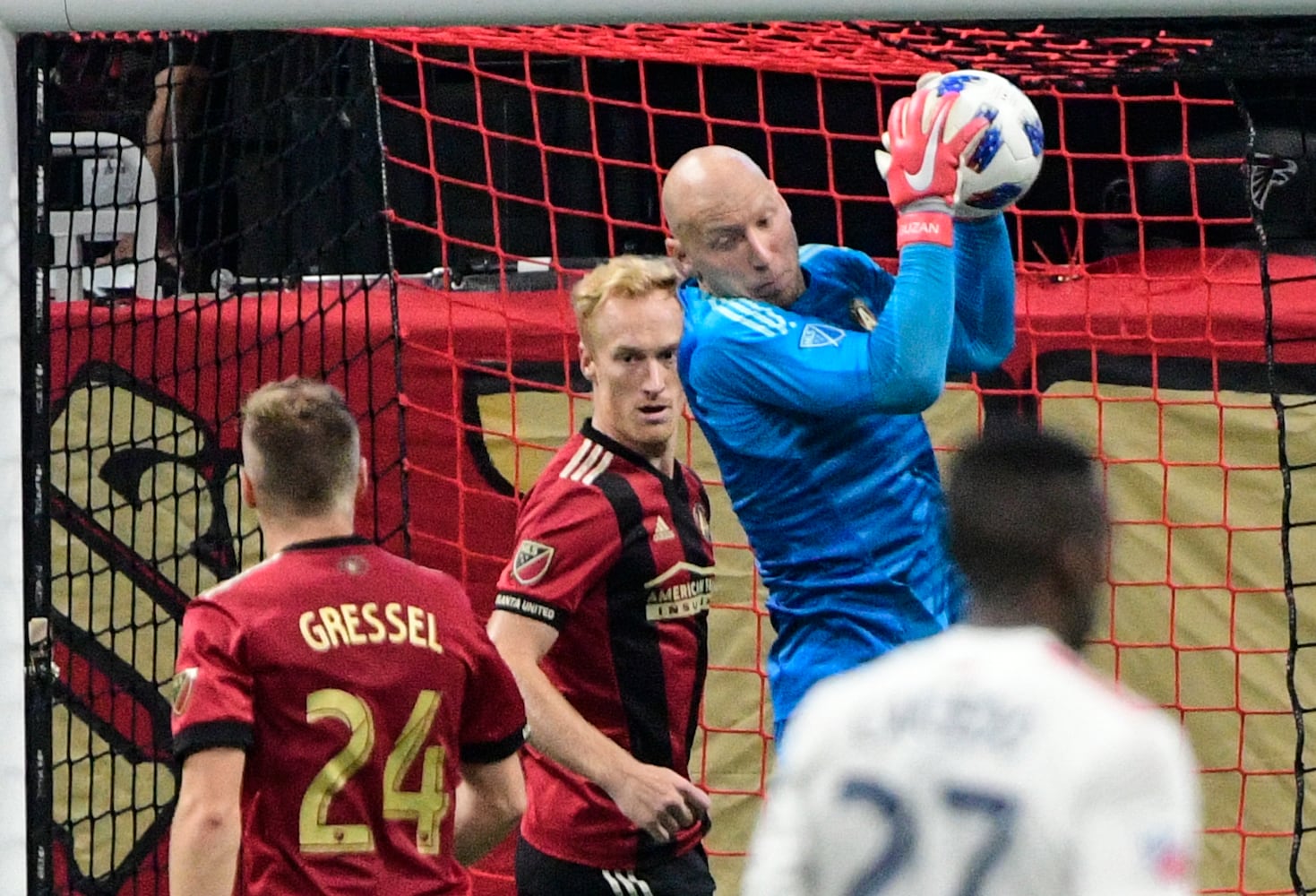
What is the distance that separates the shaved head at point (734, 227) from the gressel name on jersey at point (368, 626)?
1.08 m

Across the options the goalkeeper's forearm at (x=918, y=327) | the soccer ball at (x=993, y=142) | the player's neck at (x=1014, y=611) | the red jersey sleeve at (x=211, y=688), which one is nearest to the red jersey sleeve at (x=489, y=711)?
the red jersey sleeve at (x=211, y=688)

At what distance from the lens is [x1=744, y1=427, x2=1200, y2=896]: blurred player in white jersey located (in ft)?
5.57

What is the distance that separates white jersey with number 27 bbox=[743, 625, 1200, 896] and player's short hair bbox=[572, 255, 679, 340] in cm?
195

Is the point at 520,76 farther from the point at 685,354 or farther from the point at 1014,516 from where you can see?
the point at 1014,516

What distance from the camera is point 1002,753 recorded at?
1.75 metres

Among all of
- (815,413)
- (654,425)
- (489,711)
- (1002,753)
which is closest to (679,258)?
(654,425)

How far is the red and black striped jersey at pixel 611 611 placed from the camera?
3.62 meters

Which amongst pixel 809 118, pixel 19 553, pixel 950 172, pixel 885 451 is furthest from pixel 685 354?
pixel 809 118

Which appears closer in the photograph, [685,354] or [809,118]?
[685,354]

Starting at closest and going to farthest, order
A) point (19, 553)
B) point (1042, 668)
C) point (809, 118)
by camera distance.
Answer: point (1042, 668), point (19, 553), point (809, 118)

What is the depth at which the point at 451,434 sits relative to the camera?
16.8 feet

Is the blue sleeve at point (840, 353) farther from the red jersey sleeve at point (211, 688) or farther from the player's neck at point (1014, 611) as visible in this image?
the player's neck at point (1014, 611)

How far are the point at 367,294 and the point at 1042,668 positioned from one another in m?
3.57

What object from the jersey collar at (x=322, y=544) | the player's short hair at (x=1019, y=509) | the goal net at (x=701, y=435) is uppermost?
the player's short hair at (x=1019, y=509)
